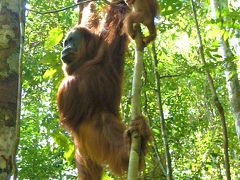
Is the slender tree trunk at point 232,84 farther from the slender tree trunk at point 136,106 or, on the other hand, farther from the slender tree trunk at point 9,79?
the slender tree trunk at point 9,79

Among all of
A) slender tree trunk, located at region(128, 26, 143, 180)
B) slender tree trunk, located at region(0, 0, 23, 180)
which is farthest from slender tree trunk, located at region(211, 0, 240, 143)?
slender tree trunk, located at region(0, 0, 23, 180)

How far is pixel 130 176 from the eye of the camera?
176 cm

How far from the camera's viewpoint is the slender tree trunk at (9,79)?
190 centimetres

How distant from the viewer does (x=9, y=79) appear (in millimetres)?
2088

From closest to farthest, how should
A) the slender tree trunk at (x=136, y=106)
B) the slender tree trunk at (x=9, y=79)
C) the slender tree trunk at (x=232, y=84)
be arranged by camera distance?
the slender tree trunk at (x=136, y=106)
the slender tree trunk at (x=9, y=79)
the slender tree trunk at (x=232, y=84)

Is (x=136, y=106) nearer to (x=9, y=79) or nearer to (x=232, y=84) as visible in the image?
(x=9, y=79)

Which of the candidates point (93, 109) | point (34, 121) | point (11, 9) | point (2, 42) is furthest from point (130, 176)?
point (34, 121)

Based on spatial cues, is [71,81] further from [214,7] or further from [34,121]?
[34,121]

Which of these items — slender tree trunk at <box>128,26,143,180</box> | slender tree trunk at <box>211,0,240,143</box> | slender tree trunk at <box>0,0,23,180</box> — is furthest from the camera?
slender tree trunk at <box>211,0,240,143</box>

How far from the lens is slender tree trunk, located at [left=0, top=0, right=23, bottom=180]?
6.24 ft

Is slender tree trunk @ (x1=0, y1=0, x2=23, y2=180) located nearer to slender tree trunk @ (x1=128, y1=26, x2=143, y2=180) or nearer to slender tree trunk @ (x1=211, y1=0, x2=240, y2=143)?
slender tree trunk @ (x1=128, y1=26, x2=143, y2=180)

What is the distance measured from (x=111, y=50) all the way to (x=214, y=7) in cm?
167

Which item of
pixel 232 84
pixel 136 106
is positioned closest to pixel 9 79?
pixel 136 106

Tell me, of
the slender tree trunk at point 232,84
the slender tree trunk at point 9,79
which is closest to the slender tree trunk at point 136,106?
the slender tree trunk at point 9,79
